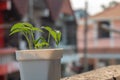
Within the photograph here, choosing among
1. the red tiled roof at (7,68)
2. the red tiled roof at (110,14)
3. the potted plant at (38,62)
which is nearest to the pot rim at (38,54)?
the potted plant at (38,62)

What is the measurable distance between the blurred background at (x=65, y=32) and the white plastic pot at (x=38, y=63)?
92cm

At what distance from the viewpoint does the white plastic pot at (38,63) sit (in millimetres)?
1828

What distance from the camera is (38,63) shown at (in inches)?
72.4

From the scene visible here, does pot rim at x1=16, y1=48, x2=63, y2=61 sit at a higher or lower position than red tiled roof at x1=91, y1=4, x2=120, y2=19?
lower

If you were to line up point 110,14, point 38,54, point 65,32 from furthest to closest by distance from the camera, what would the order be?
point 110,14 < point 65,32 < point 38,54

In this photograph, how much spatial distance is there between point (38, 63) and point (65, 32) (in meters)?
21.7

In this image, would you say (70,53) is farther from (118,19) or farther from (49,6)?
(118,19)

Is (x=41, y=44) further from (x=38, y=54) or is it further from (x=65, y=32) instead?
(x=65, y=32)

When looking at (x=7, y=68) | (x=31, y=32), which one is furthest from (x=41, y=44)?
(x=7, y=68)

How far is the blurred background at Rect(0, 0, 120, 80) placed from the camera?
43.0 ft

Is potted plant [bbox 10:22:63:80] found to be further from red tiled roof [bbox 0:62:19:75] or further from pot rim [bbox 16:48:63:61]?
red tiled roof [bbox 0:62:19:75]

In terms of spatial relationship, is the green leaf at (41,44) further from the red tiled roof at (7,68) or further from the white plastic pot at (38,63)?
the red tiled roof at (7,68)

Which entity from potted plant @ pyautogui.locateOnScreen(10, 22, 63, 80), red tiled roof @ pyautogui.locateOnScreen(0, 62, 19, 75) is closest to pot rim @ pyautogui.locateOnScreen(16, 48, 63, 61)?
potted plant @ pyautogui.locateOnScreen(10, 22, 63, 80)

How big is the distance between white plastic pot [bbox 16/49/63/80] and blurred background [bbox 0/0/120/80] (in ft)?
3.01
